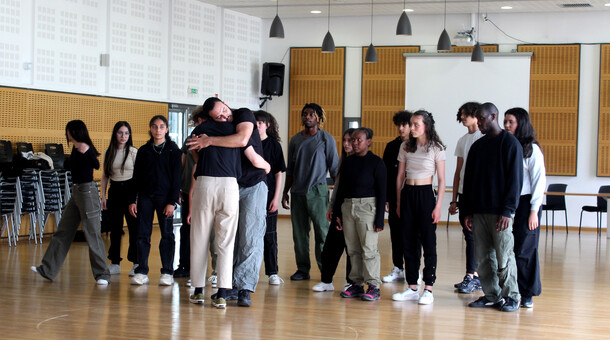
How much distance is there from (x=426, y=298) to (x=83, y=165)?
3.18 meters

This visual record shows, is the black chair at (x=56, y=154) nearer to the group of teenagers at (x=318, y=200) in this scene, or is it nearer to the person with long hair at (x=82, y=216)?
the group of teenagers at (x=318, y=200)

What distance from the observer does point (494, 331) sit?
4977 mm

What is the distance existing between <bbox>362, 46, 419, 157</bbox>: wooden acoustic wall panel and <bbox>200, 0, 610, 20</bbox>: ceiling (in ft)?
2.78

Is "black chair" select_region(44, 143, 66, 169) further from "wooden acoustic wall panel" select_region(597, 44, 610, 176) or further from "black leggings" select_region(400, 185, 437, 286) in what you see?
"wooden acoustic wall panel" select_region(597, 44, 610, 176)

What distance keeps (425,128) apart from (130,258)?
10.3 ft

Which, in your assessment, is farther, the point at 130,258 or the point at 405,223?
the point at 130,258

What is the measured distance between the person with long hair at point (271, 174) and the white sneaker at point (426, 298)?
1426 millimetres

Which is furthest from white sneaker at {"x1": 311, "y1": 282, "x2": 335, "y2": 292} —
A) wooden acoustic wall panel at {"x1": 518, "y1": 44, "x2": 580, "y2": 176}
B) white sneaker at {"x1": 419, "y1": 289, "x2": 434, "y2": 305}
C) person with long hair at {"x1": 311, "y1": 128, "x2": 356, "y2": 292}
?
wooden acoustic wall panel at {"x1": 518, "y1": 44, "x2": 580, "y2": 176}

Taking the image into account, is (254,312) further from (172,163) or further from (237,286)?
(172,163)

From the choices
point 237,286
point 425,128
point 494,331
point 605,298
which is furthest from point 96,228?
point 605,298

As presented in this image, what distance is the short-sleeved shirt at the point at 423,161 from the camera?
5.95 metres

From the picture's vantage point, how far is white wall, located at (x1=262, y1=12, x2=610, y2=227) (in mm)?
13375

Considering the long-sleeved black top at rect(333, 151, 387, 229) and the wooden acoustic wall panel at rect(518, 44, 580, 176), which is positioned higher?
the wooden acoustic wall panel at rect(518, 44, 580, 176)

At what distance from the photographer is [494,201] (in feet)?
18.0
